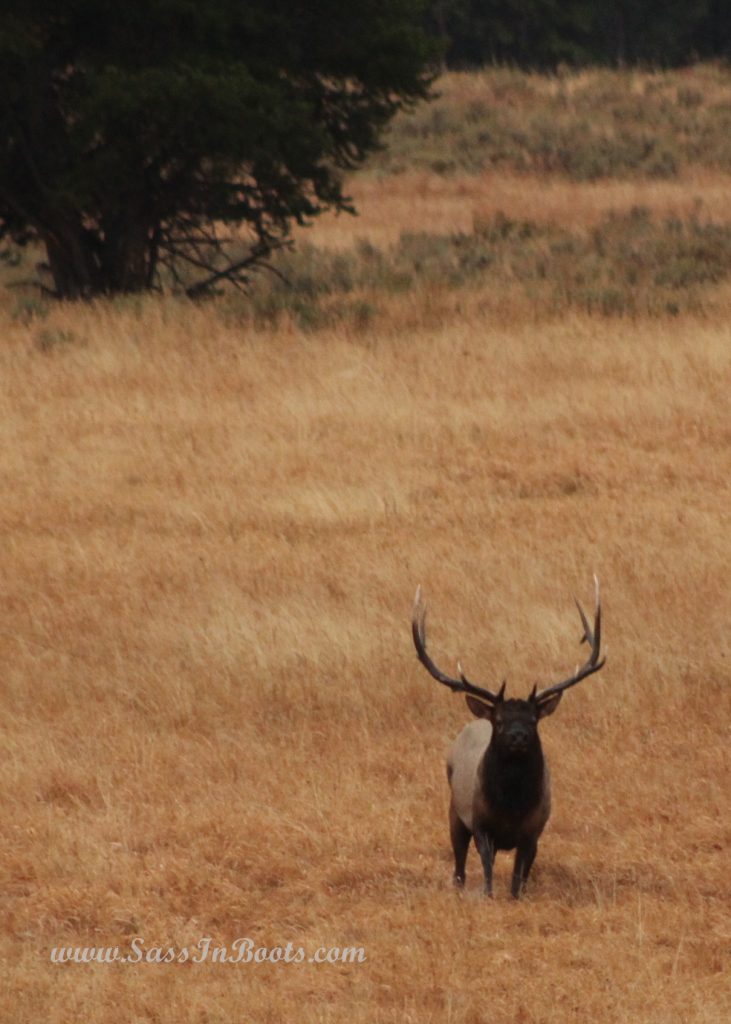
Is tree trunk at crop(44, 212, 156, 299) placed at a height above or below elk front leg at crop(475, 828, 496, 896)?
below

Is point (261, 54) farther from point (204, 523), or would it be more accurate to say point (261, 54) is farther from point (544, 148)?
point (544, 148)

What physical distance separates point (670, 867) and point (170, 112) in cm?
1366

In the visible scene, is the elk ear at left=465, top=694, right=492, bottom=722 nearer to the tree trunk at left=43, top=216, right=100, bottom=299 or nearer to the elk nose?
the elk nose

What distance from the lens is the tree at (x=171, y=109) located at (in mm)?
19109

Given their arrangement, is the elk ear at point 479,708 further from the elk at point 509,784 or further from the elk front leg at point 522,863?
the elk front leg at point 522,863

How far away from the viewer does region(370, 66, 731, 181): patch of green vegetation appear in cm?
3588

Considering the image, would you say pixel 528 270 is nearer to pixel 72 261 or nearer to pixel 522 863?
pixel 72 261

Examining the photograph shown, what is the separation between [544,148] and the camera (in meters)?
37.1

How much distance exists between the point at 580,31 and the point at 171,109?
49816mm

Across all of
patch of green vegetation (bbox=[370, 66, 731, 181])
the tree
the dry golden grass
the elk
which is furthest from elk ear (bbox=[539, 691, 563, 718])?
patch of green vegetation (bbox=[370, 66, 731, 181])

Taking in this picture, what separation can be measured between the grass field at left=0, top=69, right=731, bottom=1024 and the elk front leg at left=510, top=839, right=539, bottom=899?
0.25ft

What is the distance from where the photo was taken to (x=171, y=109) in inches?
742

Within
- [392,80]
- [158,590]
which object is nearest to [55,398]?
[158,590]

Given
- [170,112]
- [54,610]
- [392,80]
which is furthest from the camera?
[392,80]
